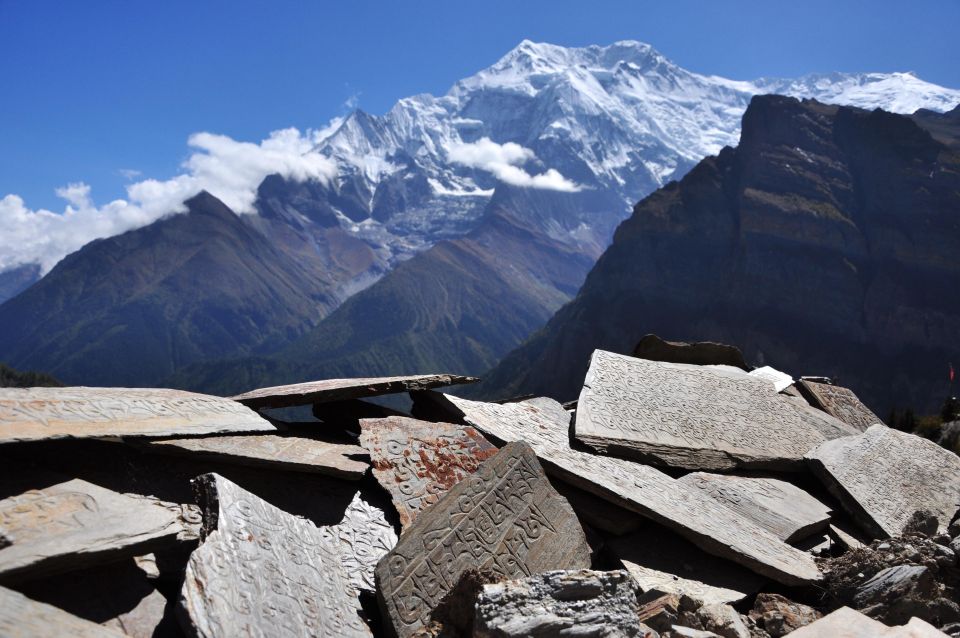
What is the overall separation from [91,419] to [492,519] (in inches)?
138

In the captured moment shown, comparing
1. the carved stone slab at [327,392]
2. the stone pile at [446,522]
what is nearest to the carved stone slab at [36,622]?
the stone pile at [446,522]

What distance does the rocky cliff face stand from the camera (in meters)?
124

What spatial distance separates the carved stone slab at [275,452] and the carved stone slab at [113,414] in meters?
0.11

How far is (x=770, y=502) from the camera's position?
8055 millimetres

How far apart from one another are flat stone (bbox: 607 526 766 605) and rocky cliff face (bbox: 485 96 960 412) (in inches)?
4744

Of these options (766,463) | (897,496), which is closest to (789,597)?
(766,463)

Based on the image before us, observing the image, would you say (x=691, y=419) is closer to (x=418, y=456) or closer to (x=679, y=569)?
(x=679, y=569)

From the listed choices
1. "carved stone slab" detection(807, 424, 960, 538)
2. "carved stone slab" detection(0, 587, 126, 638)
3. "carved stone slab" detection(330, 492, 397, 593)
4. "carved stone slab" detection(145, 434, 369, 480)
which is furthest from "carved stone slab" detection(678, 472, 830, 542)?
"carved stone slab" detection(0, 587, 126, 638)

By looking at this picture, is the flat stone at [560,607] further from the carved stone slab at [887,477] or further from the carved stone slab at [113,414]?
the carved stone slab at [887,477]

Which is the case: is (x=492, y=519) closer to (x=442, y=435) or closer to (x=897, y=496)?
(x=442, y=435)

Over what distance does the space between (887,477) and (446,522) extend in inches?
273

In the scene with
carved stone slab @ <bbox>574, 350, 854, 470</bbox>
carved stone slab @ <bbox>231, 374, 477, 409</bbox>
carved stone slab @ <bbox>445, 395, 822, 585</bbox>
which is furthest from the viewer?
carved stone slab @ <bbox>574, 350, 854, 470</bbox>

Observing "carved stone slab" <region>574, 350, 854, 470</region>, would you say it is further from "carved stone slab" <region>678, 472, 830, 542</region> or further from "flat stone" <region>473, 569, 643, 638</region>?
"flat stone" <region>473, 569, 643, 638</region>

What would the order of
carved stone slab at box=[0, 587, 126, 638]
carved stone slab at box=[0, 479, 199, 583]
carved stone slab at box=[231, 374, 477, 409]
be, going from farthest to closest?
1. carved stone slab at box=[231, 374, 477, 409]
2. carved stone slab at box=[0, 479, 199, 583]
3. carved stone slab at box=[0, 587, 126, 638]
